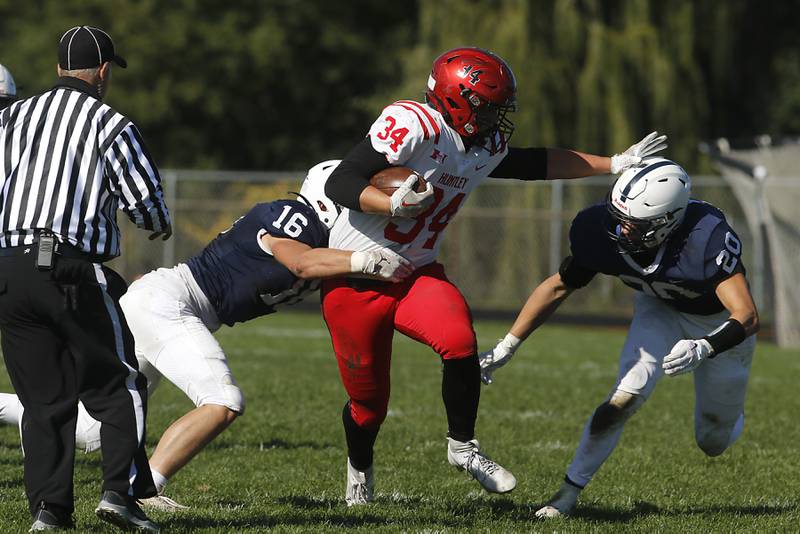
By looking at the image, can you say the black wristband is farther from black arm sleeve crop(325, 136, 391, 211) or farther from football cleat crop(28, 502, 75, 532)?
football cleat crop(28, 502, 75, 532)

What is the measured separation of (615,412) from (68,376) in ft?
7.44

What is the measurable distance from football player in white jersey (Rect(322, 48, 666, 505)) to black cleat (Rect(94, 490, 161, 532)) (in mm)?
1077

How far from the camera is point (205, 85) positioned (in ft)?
86.5

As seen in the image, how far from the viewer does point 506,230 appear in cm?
1833

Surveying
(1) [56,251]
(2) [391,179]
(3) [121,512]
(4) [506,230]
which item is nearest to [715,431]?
(2) [391,179]

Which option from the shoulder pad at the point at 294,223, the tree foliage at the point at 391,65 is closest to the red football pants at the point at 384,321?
the shoulder pad at the point at 294,223

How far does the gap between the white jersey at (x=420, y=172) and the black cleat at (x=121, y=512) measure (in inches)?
53.0

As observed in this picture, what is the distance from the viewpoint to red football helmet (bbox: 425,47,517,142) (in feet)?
15.7

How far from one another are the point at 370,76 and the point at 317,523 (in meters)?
23.1

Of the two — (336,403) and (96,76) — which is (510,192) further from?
(96,76)

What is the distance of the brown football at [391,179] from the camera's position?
4.58 m

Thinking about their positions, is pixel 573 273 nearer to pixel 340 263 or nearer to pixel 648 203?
pixel 648 203

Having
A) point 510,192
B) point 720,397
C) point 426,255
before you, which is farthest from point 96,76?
point 510,192

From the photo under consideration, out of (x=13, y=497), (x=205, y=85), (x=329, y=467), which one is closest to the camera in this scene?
(x=13, y=497)
